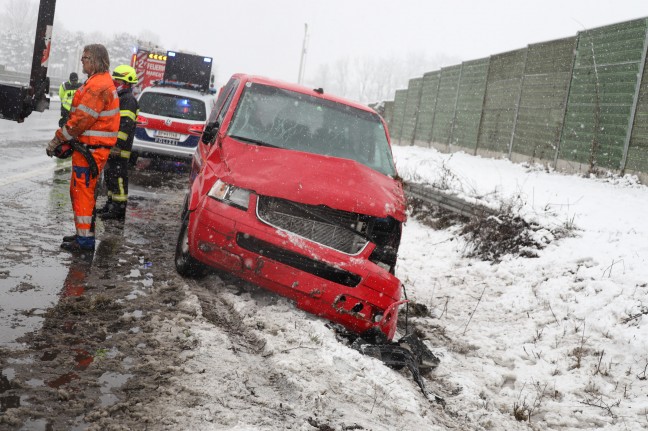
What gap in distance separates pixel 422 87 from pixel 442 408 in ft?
79.9

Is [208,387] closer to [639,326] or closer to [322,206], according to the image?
[322,206]

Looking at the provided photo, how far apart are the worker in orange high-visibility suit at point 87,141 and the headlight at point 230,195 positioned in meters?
1.58

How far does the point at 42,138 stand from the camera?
15.6 meters

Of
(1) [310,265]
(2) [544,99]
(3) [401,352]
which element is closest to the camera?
(3) [401,352]

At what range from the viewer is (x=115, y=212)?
797 centimetres

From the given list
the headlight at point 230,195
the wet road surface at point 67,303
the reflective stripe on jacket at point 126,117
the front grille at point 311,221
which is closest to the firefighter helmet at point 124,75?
the reflective stripe on jacket at point 126,117

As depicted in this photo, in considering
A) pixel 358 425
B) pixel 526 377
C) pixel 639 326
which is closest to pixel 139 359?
pixel 358 425

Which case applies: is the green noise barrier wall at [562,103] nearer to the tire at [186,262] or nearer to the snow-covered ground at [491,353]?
the snow-covered ground at [491,353]

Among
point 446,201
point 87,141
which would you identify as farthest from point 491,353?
point 446,201

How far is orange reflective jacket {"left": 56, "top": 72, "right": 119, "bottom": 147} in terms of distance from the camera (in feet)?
19.8

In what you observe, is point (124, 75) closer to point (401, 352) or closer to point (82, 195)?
point (82, 195)

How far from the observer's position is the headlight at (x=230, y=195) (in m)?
5.17

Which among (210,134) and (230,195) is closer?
(230,195)

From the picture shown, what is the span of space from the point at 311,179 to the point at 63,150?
2.59 m
